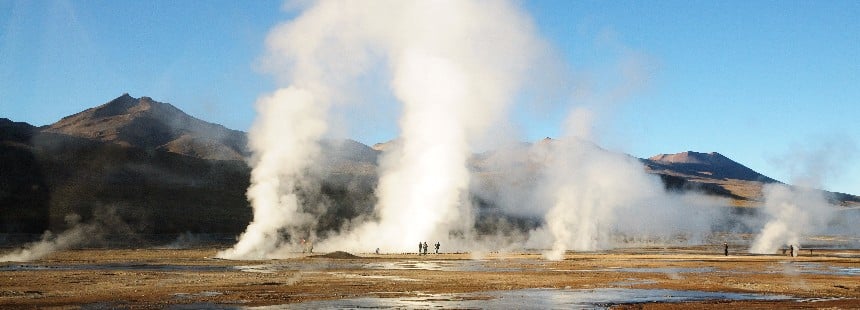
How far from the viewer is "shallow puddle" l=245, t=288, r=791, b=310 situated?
90.2ft

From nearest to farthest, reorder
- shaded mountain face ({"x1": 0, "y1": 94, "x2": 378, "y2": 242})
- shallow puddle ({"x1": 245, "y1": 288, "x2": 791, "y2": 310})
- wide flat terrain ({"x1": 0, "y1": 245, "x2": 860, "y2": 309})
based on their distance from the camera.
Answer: shallow puddle ({"x1": 245, "y1": 288, "x2": 791, "y2": 310}), wide flat terrain ({"x1": 0, "y1": 245, "x2": 860, "y2": 309}), shaded mountain face ({"x1": 0, "y1": 94, "x2": 378, "y2": 242})

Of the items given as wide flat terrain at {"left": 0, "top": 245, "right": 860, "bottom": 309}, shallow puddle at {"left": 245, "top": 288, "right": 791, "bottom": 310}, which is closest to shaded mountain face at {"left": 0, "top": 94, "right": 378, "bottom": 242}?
wide flat terrain at {"left": 0, "top": 245, "right": 860, "bottom": 309}

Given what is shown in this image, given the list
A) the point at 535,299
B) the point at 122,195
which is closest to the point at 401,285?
the point at 535,299

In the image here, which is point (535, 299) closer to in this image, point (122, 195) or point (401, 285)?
point (401, 285)

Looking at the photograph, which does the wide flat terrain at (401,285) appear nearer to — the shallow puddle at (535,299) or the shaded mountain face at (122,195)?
the shallow puddle at (535,299)

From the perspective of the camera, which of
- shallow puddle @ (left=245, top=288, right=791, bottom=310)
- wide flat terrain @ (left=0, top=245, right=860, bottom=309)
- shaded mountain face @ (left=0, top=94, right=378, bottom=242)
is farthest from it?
shaded mountain face @ (left=0, top=94, right=378, bottom=242)

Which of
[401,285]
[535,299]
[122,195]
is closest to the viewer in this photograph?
[535,299]

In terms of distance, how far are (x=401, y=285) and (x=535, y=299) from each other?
831 cm

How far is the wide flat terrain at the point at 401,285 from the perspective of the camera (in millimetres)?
29031

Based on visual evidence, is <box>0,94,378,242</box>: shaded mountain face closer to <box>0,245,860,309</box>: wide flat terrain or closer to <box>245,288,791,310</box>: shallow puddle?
<box>0,245,860,309</box>: wide flat terrain

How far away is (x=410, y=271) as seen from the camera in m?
47.4

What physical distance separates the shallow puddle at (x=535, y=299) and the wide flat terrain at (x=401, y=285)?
0.24ft

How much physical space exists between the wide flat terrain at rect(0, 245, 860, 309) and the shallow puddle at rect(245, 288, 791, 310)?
0.07 meters

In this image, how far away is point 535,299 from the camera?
1180 inches
